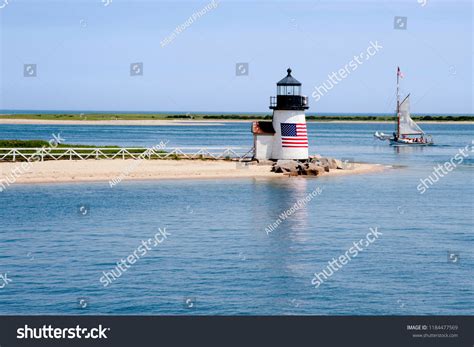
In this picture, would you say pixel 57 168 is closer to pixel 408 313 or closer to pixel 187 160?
pixel 187 160

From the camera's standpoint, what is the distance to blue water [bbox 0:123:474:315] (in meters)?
23.0

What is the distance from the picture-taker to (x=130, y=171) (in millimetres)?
57062

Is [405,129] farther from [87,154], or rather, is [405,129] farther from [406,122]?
[87,154]

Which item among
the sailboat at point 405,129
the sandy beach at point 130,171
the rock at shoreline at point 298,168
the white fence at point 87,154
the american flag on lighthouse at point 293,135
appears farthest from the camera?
the sailboat at point 405,129

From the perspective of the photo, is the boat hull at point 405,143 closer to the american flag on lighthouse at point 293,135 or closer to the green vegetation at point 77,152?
the green vegetation at point 77,152

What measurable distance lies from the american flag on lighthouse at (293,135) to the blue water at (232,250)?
9093mm

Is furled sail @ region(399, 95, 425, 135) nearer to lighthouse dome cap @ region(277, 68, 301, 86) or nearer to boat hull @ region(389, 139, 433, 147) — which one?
boat hull @ region(389, 139, 433, 147)

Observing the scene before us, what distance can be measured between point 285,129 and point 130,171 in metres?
11.3

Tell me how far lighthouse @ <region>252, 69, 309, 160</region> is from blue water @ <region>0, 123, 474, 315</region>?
9196 millimetres

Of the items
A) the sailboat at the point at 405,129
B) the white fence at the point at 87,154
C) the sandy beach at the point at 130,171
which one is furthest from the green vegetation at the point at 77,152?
the sailboat at the point at 405,129

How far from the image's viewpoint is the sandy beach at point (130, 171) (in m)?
53.4

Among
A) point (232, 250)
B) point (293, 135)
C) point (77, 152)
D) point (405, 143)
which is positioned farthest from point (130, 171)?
point (405, 143)
